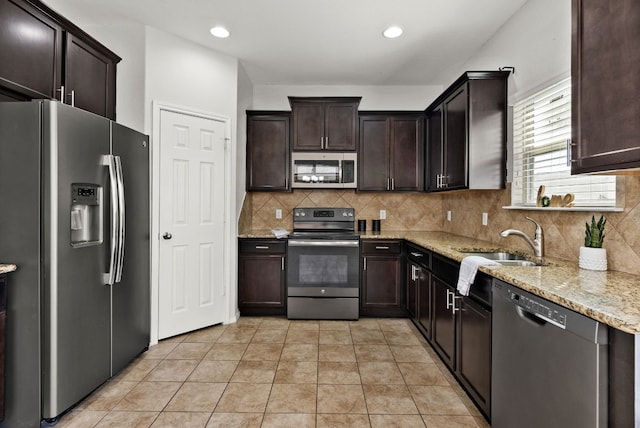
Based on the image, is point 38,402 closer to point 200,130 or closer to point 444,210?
point 200,130

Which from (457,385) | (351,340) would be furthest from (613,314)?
(351,340)

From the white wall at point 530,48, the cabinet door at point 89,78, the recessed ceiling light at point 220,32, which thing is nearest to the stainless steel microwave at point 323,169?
the recessed ceiling light at point 220,32

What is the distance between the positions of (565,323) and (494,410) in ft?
2.63

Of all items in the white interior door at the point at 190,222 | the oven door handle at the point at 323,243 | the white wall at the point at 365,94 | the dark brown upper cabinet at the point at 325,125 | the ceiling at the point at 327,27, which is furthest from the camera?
the white wall at the point at 365,94

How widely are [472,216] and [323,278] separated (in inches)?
65.4

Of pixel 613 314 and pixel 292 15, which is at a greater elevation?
pixel 292 15

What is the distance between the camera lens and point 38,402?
5.89 feet

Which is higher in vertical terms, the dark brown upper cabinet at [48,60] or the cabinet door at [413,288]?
the dark brown upper cabinet at [48,60]

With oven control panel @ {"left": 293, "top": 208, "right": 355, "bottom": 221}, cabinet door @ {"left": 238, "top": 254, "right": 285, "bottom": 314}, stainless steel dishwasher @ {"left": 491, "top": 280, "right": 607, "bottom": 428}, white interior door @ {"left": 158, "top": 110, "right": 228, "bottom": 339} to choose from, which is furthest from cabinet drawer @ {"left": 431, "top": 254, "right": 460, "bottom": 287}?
white interior door @ {"left": 158, "top": 110, "right": 228, "bottom": 339}

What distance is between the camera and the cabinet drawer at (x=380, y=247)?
142 inches

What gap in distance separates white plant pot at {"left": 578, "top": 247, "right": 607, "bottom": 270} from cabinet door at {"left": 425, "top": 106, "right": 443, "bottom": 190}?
1695 mm

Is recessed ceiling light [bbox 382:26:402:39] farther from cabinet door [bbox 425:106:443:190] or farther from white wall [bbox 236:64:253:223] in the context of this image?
white wall [bbox 236:64:253:223]

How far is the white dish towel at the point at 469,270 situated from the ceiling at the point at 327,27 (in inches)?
75.1

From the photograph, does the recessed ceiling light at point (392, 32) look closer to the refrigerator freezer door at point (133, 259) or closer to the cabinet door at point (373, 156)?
the cabinet door at point (373, 156)
